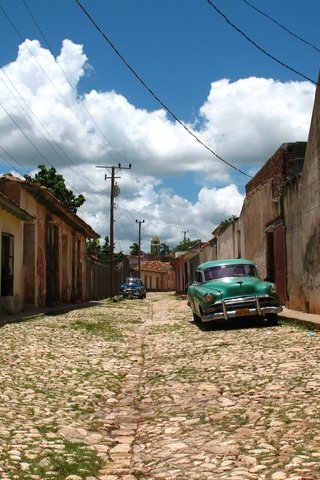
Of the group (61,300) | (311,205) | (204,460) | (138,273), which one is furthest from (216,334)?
(138,273)

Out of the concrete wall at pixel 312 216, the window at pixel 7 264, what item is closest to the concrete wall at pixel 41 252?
the window at pixel 7 264

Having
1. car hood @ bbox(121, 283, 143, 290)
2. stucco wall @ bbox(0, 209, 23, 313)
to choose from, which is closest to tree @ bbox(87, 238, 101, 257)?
car hood @ bbox(121, 283, 143, 290)

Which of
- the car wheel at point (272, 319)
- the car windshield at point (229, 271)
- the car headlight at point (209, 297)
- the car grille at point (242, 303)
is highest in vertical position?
the car windshield at point (229, 271)

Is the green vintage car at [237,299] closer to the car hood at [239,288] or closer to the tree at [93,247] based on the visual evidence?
the car hood at [239,288]

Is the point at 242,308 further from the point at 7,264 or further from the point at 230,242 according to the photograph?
the point at 230,242

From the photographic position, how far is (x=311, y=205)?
13891 millimetres

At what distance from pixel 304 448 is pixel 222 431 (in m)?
0.79

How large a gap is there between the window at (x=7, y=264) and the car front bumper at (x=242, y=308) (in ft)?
24.0

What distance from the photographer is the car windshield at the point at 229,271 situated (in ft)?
44.7

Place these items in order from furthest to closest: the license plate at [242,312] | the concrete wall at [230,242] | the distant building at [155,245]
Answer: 1. the distant building at [155,245]
2. the concrete wall at [230,242]
3. the license plate at [242,312]

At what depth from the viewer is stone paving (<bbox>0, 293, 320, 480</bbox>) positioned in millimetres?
3713

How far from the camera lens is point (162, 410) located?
17.8ft

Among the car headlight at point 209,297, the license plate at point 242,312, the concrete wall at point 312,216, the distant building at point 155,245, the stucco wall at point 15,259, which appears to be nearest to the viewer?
the license plate at point 242,312

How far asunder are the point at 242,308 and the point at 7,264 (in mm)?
8217
